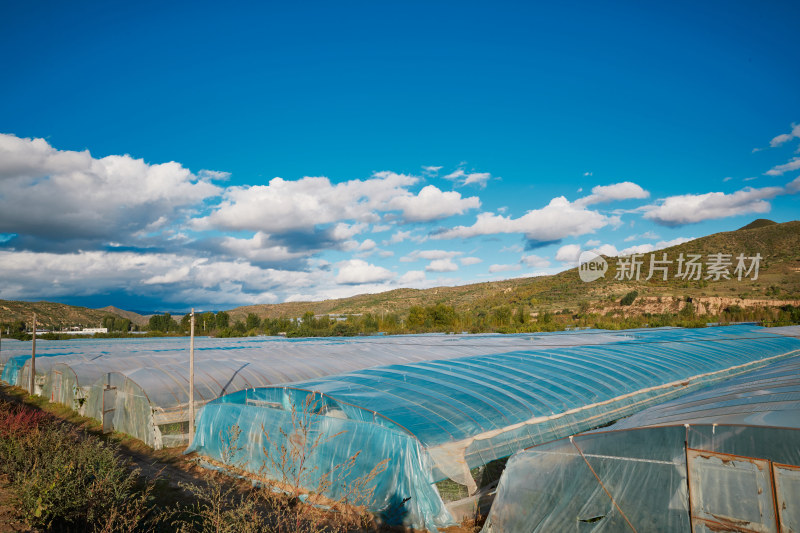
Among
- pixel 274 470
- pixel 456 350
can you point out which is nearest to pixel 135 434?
pixel 274 470

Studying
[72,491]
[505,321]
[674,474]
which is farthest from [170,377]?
[505,321]

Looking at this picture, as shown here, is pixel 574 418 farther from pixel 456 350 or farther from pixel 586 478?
pixel 456 350

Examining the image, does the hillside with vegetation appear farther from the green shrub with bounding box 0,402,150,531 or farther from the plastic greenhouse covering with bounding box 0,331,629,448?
the green shrub with bounding box 0,402,150,531

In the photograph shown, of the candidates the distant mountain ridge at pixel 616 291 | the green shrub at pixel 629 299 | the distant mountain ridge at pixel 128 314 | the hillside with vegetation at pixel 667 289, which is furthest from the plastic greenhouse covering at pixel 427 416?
the distant mountain ridge at pixel 128 314

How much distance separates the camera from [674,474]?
6.06 meters

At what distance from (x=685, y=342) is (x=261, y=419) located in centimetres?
2038

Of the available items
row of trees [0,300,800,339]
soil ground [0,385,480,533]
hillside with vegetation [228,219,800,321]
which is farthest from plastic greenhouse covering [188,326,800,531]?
hillside with vegetation [228,219,800,321]

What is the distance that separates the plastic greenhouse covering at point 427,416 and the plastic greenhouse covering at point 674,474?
173 cm

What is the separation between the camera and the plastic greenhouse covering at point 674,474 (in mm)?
5328

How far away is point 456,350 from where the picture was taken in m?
23.2

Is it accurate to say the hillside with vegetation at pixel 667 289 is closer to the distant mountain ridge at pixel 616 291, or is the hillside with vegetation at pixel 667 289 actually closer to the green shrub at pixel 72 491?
the distant mountain ridge at pixel 616 291

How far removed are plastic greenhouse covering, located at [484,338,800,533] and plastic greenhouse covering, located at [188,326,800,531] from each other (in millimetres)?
1732

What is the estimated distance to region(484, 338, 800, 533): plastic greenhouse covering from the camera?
533cm

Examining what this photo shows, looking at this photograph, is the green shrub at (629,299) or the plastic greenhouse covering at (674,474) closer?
the plastic greenhouse covering at (674,474)
